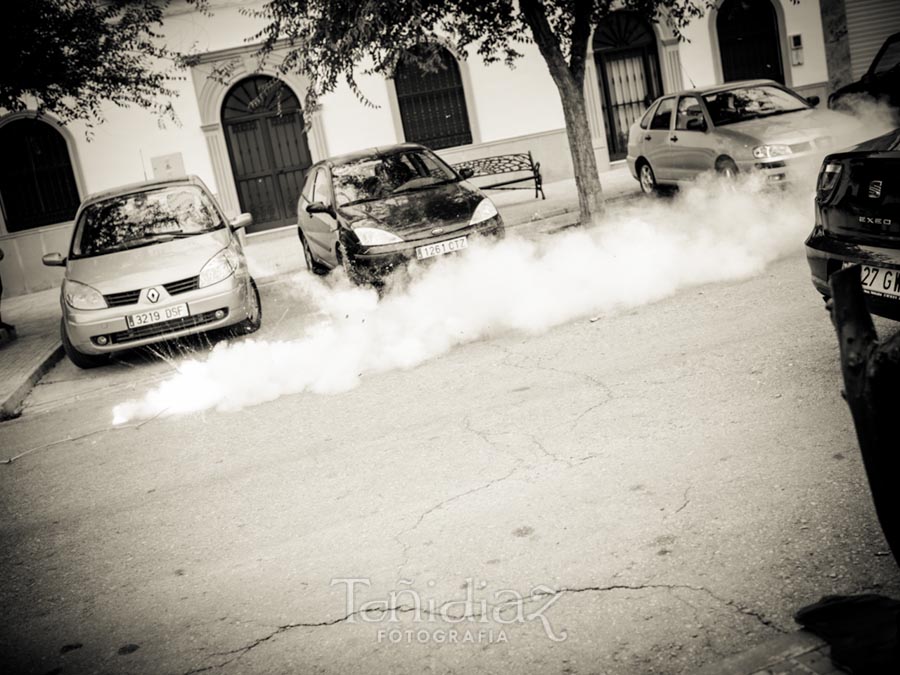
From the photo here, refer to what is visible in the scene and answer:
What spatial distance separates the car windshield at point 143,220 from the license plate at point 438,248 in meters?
2.53

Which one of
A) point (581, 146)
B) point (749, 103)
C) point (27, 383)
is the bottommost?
point (27, 383)

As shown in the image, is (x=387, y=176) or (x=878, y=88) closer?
(x=387, y=176)

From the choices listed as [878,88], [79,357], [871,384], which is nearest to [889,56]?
[878,88]

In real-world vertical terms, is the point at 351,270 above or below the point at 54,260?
below

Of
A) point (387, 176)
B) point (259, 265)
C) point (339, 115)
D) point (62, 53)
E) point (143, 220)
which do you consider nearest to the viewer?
point (143, 220)

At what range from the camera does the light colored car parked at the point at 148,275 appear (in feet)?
28.0

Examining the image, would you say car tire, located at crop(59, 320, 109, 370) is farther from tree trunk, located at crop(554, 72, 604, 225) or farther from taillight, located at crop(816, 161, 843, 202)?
taillight, located at crop(816, 161, 843, 202)

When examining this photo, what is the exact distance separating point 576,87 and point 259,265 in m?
6.84

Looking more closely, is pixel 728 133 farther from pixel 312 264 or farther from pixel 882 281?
pixel 882 281

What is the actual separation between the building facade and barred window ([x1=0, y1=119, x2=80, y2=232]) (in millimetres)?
26

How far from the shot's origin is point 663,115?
44.4 feet

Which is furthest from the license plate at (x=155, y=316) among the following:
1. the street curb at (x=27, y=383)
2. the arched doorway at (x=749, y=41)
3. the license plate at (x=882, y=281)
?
the arched doorway at (x=749, y=41)

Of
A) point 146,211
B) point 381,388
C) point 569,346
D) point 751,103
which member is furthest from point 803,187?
point 146,211

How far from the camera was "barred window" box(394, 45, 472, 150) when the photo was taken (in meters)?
19.8
